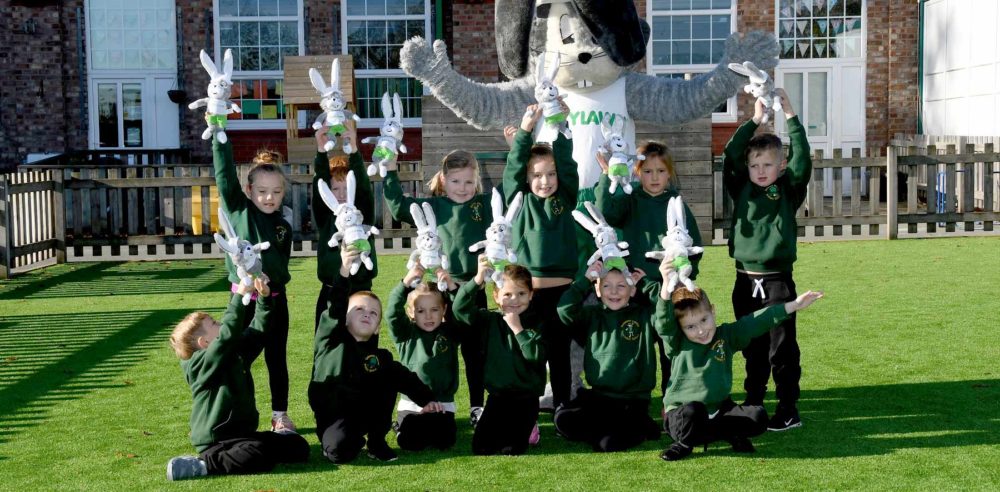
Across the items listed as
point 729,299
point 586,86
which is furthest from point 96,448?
point 729,299

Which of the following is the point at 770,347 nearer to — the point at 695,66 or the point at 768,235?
the point at 768,235

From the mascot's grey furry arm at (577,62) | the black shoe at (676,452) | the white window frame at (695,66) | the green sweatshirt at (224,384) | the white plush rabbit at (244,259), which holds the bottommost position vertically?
the black shoe at (676,452)

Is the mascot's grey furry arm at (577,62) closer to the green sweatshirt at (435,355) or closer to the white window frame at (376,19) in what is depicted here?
the green sweatshirt at (435,355)

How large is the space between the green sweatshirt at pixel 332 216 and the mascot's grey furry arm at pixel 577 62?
2.60m

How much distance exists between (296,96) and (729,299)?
963cm

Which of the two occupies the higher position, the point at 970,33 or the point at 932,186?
the point at 970,33

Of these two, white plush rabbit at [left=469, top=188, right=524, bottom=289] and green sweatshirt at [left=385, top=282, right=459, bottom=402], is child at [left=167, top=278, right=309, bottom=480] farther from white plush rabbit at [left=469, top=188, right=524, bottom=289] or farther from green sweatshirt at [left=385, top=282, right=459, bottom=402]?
white plush rabbit at [left=469, top=188, right=524, bottom=289]

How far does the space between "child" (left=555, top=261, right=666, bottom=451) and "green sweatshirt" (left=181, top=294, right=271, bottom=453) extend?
4.48 ft

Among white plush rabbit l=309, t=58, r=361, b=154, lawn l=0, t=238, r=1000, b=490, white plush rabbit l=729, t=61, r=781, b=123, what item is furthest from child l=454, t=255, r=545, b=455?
white plush rabbit l=729, t=61, r=781, b=123

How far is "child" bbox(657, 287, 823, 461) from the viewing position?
17.2ft

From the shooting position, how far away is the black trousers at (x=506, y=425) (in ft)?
17.4

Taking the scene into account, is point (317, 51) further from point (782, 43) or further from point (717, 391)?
point (717, 391)

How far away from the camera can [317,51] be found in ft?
65.6

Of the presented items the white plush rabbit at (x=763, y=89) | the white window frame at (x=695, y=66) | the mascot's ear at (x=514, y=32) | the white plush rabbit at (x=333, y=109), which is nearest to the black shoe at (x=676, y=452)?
the white plush rabbit at (x=763, y=89)
